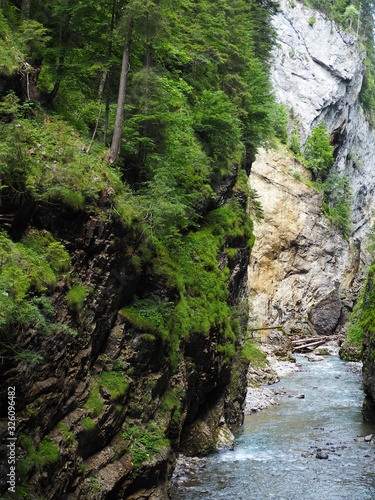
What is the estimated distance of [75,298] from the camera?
8719 mm

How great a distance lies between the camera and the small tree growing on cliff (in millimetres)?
52388

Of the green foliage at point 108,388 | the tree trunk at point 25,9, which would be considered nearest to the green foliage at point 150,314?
the green foliage at point 108,388

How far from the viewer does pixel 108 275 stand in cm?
1004

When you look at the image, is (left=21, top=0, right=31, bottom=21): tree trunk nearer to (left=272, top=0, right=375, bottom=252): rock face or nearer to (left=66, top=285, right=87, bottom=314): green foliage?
(left=66, top=285, right=87, bottom=314): green foliage

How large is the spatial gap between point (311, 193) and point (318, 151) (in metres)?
7.18

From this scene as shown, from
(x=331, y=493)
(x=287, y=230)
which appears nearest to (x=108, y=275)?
(x=331, y=493)

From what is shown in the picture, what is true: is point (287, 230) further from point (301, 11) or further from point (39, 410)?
point (39, 410)

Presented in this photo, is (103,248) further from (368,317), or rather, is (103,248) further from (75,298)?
(368,317)

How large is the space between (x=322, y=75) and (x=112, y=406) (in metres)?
60.3

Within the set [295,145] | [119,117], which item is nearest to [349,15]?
[295,145]

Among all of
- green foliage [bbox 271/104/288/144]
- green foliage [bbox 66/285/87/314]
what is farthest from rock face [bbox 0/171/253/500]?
green foliage [bbox 271/104/288/144]

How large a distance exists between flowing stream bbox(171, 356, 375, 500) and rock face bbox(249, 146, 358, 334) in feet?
68.3

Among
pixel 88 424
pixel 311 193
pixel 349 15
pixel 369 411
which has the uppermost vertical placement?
pixel 349 15

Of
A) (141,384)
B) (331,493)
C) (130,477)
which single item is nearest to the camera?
(130,477)
